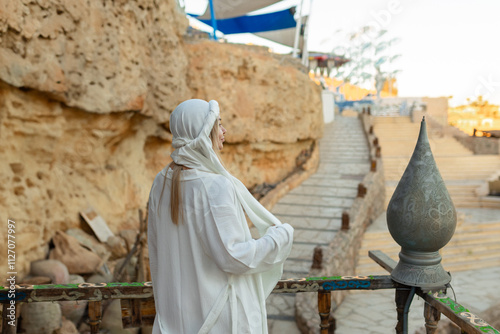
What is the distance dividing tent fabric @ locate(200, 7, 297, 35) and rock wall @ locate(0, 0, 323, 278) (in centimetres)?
1229

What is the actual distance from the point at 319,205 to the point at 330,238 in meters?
1.77

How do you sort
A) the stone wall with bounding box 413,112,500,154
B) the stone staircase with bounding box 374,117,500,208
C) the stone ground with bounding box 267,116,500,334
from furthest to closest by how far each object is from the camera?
the stone wall with bounding box 413,112,500,154 → the stone staircase with bounding box 374,117,500,208 → the stone ground with bounding box 267,116,500,334

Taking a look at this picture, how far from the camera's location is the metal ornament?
1794mm

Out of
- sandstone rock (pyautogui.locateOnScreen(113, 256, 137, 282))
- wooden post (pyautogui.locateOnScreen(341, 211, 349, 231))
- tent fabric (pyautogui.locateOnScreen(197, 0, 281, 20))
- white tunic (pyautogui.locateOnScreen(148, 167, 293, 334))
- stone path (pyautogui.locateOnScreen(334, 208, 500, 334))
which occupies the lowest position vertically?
stone path (pyautogui.locateOnScreen(334, 208, 500, 334))

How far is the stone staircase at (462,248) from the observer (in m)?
9.23

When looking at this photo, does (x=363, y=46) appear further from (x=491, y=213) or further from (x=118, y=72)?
(x=118, y=72)

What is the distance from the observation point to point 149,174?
28.6 feet

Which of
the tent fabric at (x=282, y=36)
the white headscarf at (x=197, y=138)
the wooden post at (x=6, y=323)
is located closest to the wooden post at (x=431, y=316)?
the white headscarf at (x=197, y=138)

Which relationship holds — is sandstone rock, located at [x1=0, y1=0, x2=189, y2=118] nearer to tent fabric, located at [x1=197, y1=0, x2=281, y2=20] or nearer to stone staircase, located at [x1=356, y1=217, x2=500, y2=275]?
stone staircase, located at [x1=356, y1=217, x2=500, y2=275]

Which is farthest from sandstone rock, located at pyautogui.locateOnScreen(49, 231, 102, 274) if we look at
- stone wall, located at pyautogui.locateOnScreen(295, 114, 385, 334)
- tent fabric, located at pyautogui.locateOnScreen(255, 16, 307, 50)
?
tent fabric, located at pyautogui.locateOnScreen(255, 16, 307, 50)

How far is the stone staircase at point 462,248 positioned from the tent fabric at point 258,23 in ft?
50.1

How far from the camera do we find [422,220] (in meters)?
1.79

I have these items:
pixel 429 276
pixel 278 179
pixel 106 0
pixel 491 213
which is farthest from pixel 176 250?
pixel 491 213

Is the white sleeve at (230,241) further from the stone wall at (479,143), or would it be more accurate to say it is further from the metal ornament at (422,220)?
the stone wall at (479,143)
